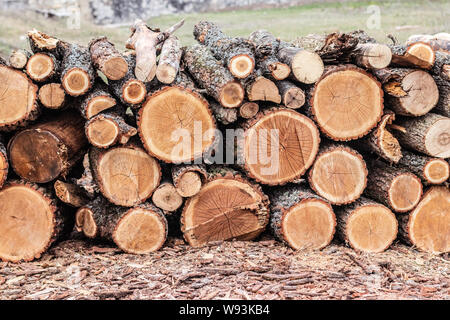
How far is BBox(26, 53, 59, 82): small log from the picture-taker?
3.65 metres

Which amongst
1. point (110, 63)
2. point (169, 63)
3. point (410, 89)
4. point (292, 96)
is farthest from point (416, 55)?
point (110, 63)

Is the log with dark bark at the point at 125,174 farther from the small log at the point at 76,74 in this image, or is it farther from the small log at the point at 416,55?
the small log at the point at 416,55

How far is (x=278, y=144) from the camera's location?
3.83m

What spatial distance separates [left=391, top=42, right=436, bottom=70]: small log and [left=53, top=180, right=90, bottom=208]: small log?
2.99 m

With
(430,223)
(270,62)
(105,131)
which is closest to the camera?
(105,131)

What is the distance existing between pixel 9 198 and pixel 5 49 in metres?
8.57

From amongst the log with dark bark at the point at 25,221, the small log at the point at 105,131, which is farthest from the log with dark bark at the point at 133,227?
the small log at the point at 105,131

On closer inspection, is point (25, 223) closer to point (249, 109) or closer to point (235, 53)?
point (249, 109)

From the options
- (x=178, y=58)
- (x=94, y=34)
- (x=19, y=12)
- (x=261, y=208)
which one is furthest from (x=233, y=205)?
(x=19, y=12)

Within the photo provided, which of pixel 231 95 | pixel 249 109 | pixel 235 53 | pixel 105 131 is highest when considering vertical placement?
pixel 235 53

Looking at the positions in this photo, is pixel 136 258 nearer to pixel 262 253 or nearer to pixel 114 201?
pixel 114 201

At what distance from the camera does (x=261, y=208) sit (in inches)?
156

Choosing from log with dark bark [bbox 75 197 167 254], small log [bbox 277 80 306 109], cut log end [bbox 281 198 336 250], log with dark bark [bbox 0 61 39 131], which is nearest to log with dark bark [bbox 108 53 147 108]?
log with dark bark [bbox 0 61 39 131]

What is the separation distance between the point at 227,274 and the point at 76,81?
1.93 m
